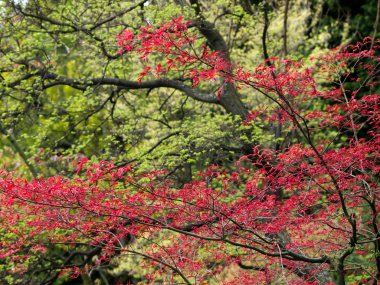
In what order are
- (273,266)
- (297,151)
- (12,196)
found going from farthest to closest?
(273,266), (297,151), (12,196)

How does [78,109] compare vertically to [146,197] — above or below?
above

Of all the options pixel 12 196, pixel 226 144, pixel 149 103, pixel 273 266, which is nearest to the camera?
pixel 12 196

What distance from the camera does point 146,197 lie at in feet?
14.1

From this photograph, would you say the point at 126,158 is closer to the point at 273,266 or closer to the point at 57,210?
the point at 273,266

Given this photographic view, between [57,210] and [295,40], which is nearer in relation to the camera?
[57,210]

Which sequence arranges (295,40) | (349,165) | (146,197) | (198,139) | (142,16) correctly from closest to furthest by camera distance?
(349,165)
(146,197)
(198,139)
(142,16)
(295,40)

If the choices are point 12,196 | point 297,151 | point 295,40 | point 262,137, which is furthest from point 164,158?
point 295,40

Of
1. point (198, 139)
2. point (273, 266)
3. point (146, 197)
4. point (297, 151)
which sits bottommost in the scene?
point (273, 266)

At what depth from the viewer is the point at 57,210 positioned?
3729mm

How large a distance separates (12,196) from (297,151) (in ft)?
7.63

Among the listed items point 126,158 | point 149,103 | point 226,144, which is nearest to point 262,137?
point 226,144

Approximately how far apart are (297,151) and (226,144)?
2670 mm

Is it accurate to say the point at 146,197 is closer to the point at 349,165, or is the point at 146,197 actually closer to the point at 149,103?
the point at 349,165

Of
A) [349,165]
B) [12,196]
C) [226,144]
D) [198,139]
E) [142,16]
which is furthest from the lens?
[142,16]
